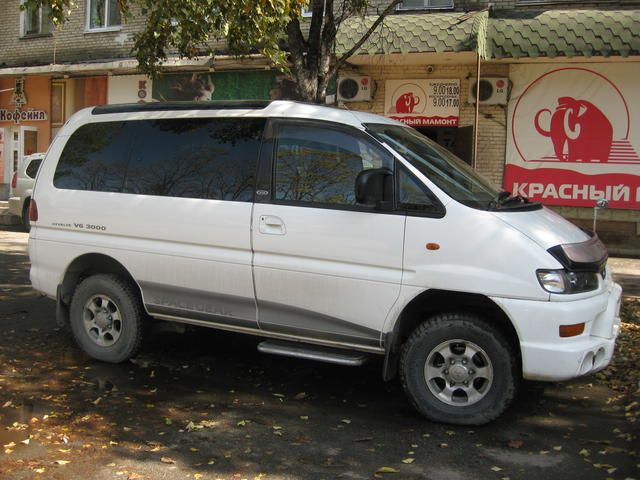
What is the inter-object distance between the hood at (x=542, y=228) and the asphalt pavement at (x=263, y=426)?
4.11 ft

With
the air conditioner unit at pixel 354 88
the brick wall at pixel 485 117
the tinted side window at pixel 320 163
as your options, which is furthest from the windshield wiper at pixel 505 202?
the air conditioner unit at pixel 354 88

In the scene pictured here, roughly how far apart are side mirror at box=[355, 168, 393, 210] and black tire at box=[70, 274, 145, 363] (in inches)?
87.2

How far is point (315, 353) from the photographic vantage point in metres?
4.84

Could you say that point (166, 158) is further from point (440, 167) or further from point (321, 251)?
point (440, 167)

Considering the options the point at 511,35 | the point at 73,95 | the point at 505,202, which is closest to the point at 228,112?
the point at 505,202

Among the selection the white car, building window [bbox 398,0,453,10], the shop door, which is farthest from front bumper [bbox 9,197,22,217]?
building window [bbox 398,0,453,10]

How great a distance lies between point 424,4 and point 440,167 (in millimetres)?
10562

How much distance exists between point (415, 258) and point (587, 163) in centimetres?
1029

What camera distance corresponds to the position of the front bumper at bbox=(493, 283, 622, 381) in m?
4.20

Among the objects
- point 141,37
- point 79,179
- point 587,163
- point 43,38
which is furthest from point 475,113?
point 43,38

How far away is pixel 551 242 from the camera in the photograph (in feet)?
14.1

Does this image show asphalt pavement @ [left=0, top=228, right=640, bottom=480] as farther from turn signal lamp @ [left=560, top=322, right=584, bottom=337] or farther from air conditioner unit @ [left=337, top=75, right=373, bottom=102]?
air conditioner unit @ [left=337, top=75, right=373, bottom=102]

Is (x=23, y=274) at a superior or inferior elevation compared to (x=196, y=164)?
inferior

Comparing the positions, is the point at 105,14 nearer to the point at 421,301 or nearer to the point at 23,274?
the point at 23,274
